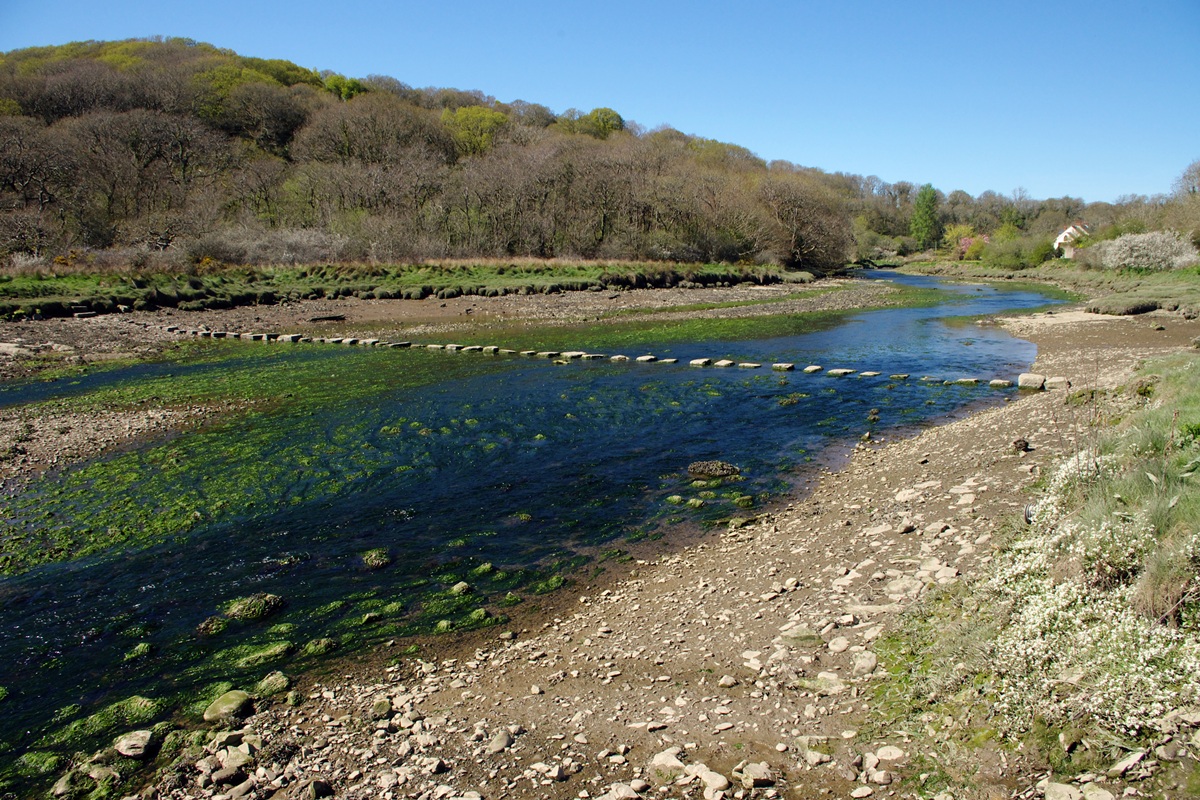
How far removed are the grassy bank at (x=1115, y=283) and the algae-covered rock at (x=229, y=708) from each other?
39278 mm

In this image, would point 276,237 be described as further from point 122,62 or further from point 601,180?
point 122,62

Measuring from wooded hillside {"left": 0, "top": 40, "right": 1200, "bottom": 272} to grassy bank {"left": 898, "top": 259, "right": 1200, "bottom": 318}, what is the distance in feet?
20.3

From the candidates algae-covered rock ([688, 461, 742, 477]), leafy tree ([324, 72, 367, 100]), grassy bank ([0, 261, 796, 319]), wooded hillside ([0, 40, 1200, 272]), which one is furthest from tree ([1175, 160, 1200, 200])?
leafy tree ([324, 72, 367, 100])

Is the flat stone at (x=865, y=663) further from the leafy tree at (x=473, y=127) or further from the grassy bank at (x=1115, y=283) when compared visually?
the leafy tree at (x=473, y=127)

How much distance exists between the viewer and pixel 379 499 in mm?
11859

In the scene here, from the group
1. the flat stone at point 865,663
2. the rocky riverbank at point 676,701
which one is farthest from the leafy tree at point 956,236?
the flat stone at point 865,663

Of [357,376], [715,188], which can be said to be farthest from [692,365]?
[715,188]

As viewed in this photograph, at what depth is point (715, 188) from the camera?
239 ft

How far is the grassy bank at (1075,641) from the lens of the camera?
4.43 m

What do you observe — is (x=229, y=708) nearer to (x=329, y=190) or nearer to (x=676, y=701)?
(x=676, y=701)

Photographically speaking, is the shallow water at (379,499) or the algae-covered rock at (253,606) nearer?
the shallow water at (379,499)

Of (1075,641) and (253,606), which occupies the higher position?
(1075,641)

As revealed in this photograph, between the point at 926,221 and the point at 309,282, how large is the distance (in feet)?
372

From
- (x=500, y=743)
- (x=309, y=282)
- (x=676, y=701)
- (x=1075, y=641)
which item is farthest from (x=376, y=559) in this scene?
(x=309, y=282)
